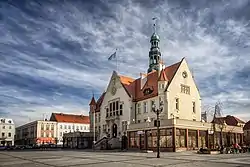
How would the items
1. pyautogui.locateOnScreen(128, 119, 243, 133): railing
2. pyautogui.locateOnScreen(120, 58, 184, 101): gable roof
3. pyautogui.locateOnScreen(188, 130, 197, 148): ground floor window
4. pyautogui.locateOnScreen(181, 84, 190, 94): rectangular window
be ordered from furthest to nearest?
pyautogui.locateOnScreen(181, 84, 190, 94): rectangular window
pyautogui.locateOnScreen(120, 58, 184, 101): gable roof
pyautogui.locateOnScreen(188, 130, 197, 148): ground floor window
pyautogui.locateOnScreen(128, 119, 243, 133): railing

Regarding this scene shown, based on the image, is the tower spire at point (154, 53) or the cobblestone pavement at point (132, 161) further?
the tower spire at point (154, 53)

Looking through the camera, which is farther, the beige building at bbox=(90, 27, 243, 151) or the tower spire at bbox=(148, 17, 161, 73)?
the tower spire at bbox=(148, 17, 161, 73)

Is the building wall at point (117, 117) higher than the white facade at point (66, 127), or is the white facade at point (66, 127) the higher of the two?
the building wall at point (117, 117)

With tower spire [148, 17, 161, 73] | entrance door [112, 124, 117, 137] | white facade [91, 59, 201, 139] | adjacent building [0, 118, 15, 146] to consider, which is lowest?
adjacent building [0, 118, 15, 146]

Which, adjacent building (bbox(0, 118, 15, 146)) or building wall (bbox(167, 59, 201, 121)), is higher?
building wall (bbox(167, 59, 201, 121))

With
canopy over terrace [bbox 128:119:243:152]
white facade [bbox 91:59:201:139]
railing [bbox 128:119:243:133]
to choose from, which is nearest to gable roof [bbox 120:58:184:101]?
white facade [bbox 91:59:201:139]

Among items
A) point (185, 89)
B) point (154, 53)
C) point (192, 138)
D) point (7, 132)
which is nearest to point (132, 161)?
point (192, 138)

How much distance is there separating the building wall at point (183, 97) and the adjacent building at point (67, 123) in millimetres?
63595

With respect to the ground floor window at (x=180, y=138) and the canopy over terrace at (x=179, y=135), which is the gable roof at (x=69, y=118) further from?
the ground floor window at (x=180, y=138)

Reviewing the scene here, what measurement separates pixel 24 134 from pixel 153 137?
297 ft

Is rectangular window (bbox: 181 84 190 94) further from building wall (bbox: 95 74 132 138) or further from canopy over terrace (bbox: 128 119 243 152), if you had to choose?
building wall (bbox: 95 74 132 138)

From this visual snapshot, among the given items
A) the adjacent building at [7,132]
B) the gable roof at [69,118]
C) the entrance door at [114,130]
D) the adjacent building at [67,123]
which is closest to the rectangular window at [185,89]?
the entrance door at [114,130]

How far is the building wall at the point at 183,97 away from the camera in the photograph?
4723 cm

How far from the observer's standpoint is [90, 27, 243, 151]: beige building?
42.0 metres
